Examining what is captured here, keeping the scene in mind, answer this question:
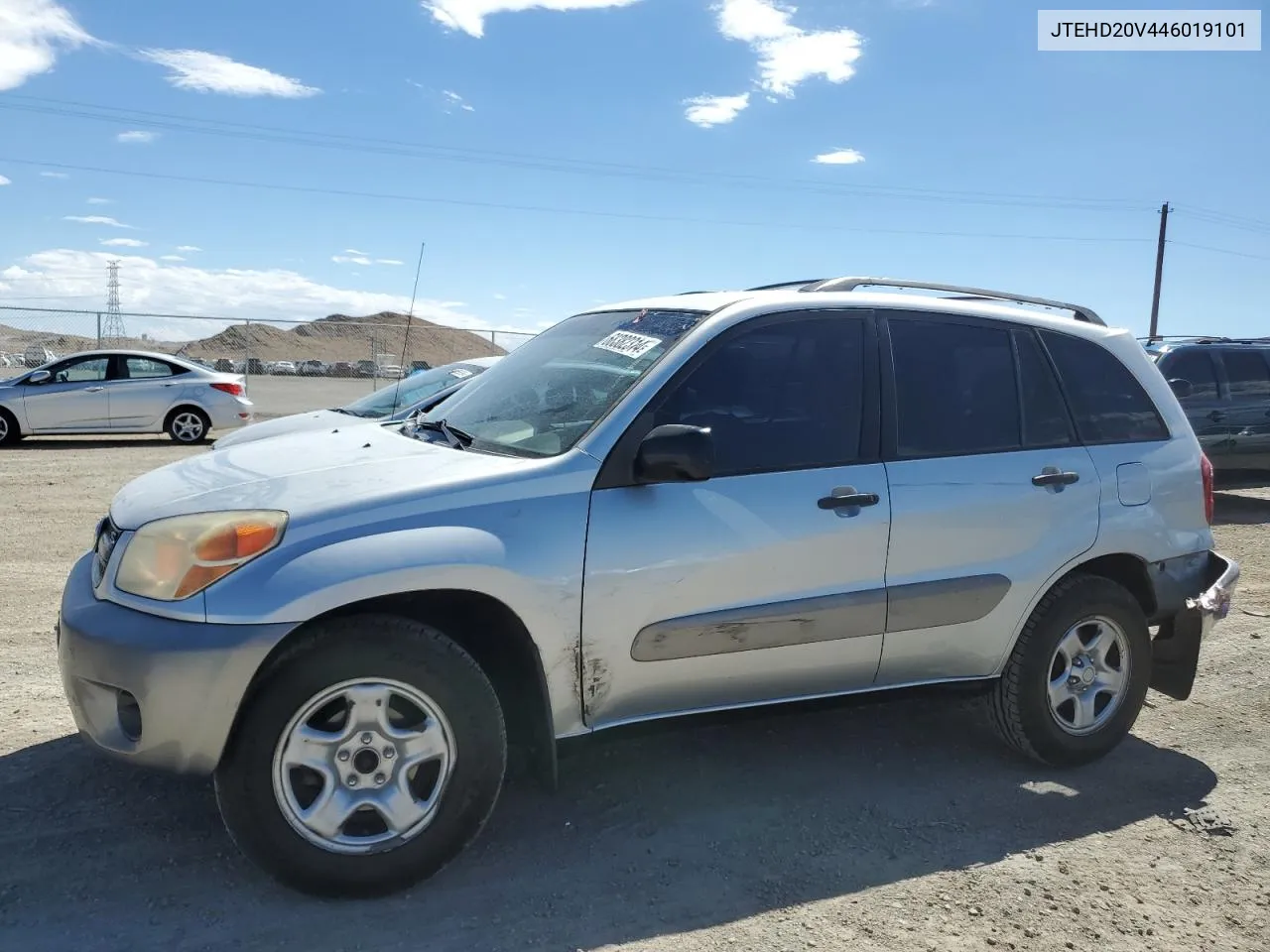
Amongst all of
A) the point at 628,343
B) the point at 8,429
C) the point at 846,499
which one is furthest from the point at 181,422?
the point at 846,499

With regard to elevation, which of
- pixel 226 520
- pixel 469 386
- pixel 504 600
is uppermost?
pixel 469 386

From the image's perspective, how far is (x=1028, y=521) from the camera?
4.13m

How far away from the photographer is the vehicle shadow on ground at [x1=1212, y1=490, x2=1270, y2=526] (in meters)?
11.1

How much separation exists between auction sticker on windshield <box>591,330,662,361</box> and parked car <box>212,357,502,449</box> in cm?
441

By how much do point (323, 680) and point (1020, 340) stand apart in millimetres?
3046

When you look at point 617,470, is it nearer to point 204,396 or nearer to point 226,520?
point 226,520

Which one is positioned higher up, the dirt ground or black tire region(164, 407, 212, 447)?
black tire region(164, 407, 212, 447)

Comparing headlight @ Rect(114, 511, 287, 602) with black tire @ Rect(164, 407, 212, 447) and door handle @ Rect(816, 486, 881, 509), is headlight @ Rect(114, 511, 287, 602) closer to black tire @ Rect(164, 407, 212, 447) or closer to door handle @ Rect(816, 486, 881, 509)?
door handle @ Rect(816, 486, 881, 509)

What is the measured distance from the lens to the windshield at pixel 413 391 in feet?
30.4

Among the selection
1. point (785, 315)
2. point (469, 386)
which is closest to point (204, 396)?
point (469, 386)

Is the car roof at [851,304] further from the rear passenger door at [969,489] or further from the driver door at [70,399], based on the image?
the driver door at [70,399]

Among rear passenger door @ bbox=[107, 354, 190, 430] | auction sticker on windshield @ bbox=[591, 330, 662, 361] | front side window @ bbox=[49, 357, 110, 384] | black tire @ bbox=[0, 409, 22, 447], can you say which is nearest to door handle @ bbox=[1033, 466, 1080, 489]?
auction sticker on windshield @ bbox=[591, 330, 662, 361]

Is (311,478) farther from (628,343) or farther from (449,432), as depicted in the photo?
(628,343)

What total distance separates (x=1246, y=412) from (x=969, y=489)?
9.28m
